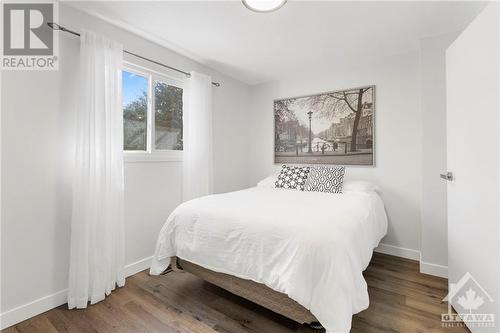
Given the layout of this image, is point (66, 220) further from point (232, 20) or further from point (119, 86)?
point (232, 20)

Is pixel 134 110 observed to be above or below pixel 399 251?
above

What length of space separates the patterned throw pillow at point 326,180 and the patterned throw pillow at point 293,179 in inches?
2.8

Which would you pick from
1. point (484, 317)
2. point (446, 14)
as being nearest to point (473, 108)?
point (446, 14)

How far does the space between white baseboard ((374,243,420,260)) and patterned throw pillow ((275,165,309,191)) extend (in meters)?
1.22

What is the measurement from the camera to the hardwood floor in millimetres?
1572

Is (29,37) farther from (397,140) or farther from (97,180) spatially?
(397,140)

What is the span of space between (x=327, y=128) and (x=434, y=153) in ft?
4.11

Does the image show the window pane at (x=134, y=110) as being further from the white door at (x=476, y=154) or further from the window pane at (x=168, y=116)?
the white door at (x=476, y=154)

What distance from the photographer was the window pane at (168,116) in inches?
105

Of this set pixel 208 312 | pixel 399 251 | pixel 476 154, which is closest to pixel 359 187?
pixel 399 251

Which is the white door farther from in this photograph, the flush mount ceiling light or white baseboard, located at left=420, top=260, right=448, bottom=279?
the flush mount ceiling light

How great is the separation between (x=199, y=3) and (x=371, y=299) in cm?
275

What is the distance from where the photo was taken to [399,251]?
2.77 meters

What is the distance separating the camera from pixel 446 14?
200 cm
